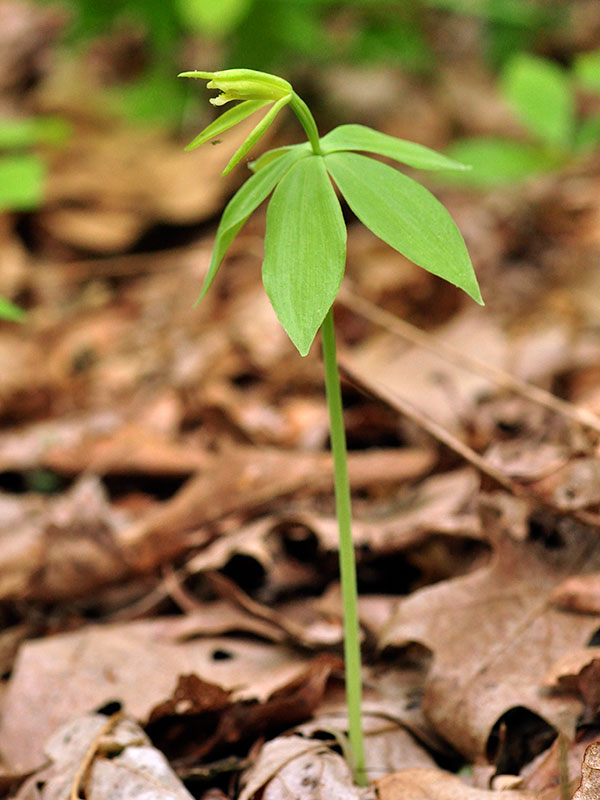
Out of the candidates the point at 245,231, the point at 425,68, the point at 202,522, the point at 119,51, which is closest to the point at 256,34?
the point at 245,231

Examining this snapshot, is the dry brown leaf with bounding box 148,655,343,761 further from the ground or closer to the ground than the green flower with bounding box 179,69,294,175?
closer to the ground

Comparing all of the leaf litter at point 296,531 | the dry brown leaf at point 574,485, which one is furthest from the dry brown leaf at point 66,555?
the dry brown leaf at point 574,485

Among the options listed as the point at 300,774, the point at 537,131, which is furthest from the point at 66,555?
the point at 537,131

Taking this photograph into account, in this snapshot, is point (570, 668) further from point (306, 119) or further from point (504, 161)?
point (504, 161)

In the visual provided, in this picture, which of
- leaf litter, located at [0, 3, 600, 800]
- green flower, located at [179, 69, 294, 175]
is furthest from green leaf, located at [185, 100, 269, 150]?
leaf litter, located at [0, 3, 600, 800]

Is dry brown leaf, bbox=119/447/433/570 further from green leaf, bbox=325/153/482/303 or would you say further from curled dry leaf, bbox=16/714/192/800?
green leaf, bbox=325/153/482/303

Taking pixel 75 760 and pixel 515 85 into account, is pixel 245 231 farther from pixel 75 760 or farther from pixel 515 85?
pixel 75 760

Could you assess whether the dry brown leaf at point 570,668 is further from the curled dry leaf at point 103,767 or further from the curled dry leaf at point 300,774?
the curled dry leaf at point 103,767
